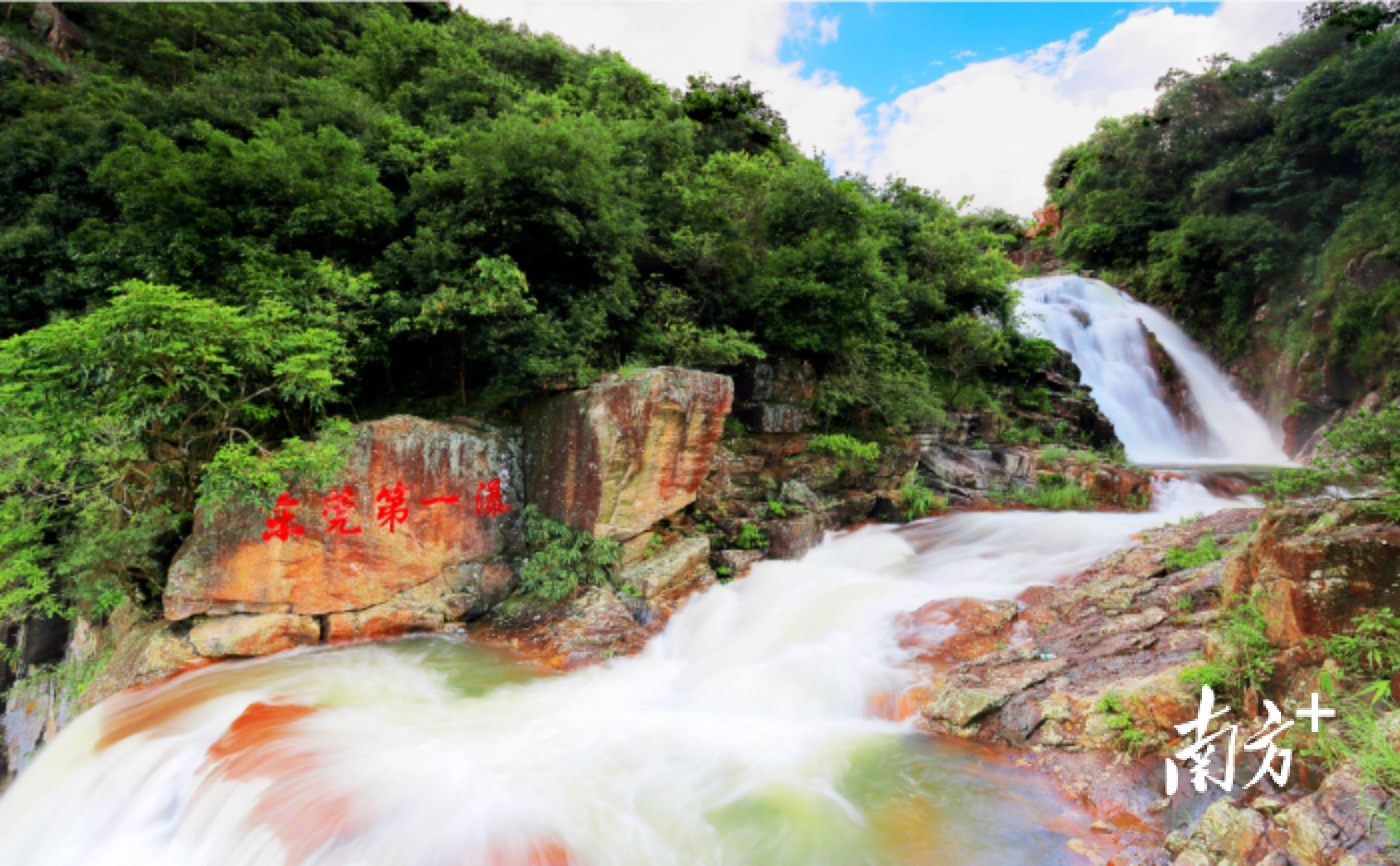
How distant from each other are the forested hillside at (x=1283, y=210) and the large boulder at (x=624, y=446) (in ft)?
48.7

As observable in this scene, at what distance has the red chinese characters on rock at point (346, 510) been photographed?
6.66 metres

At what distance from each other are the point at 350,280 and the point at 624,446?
3808mm

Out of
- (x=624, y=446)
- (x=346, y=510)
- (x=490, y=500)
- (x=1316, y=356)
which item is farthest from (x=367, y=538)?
(x=1316, y=356)

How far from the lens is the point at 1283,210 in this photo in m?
15.9

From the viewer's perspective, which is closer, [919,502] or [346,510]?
[346,510]

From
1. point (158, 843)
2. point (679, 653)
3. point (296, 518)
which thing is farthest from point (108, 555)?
point (679, 653)

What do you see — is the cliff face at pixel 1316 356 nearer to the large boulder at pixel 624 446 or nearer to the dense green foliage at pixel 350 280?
the dense green foliage at pixel 350 280

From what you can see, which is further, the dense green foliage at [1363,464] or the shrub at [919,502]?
the shrub at [919,502]

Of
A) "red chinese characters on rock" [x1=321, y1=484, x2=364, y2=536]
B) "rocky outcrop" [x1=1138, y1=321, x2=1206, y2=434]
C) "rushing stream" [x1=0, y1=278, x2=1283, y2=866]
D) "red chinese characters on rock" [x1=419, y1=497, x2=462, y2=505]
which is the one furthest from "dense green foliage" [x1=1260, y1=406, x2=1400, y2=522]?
"rocky outcrop" [x1=1138, y1=321, x2=1206, y2=434]

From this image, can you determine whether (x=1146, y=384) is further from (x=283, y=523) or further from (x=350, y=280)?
(x=283, y=523)

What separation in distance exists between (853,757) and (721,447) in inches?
211

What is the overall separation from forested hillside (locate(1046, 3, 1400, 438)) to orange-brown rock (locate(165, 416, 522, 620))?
694 inches

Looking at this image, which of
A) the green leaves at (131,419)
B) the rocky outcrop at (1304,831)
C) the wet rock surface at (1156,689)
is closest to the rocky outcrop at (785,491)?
the wet rock surface at (1156,689)

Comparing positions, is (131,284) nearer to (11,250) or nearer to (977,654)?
(11,250)
